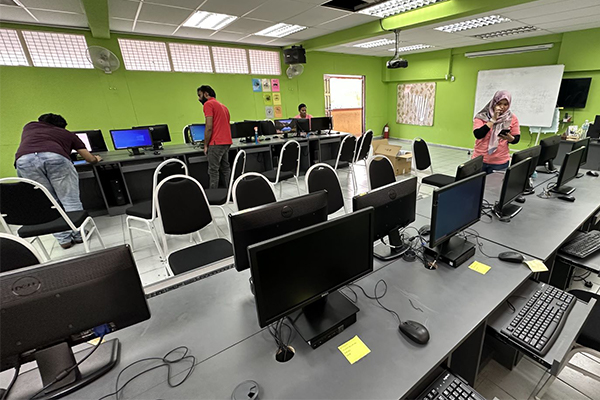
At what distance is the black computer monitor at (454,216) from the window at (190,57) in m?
6.23

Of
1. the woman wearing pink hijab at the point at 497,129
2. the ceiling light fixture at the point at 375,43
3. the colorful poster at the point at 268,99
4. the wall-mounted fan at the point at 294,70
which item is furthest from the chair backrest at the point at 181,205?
the ceiling light fixture at the point at 375,43

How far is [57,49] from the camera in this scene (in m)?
4.73

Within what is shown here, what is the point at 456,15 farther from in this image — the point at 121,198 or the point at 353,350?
the point at 121,198

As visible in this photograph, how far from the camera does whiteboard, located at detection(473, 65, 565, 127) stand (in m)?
5.71

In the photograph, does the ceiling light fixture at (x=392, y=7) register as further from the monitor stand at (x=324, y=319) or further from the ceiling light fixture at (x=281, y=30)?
the monitor stand at (x=324, y=319)

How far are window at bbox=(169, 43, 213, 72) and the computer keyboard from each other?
6672 millimetres

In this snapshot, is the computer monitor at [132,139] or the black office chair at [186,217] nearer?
the black office chair at [186,217]

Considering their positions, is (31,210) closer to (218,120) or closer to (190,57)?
(218,120)

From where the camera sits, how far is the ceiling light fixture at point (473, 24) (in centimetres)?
454

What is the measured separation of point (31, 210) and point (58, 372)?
2.23 m

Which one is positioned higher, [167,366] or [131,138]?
[131,138]

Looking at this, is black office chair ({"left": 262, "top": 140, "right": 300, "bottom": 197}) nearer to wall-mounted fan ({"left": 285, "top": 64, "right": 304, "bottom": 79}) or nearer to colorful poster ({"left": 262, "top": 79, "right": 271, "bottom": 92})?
colorful poster ({"left": 262, "top": 79, "right": 271, "bottom": 92})

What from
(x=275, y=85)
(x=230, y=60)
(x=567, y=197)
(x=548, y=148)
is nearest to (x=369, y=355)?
(x=567, y=197)

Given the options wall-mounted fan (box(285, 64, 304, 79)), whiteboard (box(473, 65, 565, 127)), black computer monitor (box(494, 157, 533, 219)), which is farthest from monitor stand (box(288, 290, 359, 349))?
whiteboard (box(473, 65, 565, 127))
